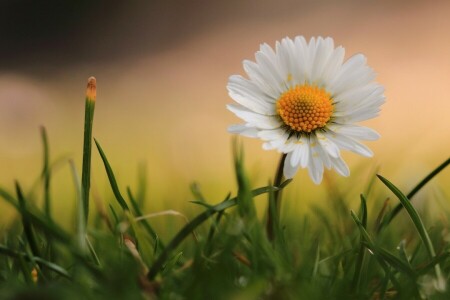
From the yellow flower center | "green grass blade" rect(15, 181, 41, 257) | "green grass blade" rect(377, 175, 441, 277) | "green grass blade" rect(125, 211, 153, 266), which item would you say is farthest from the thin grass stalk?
"green grass blade" rect(15, 181, 41, 257)

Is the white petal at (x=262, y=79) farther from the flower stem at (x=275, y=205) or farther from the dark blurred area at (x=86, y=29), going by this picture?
the dark blurred area at (x=86, y=29)

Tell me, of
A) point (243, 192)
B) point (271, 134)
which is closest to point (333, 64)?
point (271, 134)

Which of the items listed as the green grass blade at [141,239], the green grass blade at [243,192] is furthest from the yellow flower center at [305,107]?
the green grass blade at [141,239]

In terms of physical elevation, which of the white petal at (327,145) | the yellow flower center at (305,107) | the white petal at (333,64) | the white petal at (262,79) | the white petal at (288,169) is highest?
the white petal at (333,64)

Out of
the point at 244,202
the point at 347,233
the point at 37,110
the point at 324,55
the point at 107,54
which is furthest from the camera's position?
the point at 107,54

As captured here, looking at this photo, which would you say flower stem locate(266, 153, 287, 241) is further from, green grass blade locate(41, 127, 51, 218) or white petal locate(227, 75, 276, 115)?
green grass blade locate(41, 127, 51, 218)

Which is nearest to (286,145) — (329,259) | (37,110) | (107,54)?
(329,259)

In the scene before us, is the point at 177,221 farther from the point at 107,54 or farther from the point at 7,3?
the point at 7,3

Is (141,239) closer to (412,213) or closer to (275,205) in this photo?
(275,205)
